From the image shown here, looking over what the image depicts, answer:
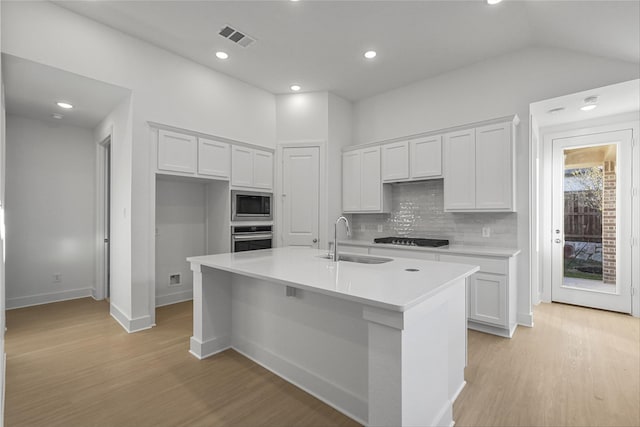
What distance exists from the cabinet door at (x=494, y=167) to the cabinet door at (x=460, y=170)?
0.21ft

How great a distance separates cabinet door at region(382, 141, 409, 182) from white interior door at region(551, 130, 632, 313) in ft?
7.10

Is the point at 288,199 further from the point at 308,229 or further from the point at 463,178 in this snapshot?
the point at 463,178

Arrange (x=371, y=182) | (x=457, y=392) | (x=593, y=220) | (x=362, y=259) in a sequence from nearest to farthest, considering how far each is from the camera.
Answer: (x=457, y=392) < (x=362, y=259) < (x=593, y=220) < (x=371, y=182)

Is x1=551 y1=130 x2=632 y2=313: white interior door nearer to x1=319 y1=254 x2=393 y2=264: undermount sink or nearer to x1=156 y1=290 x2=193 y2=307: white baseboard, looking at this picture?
x1=319 y1=254 x2=393 y2=264: undermount sink

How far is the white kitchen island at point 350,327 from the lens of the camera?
1.39m

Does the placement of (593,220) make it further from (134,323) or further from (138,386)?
(134,323)

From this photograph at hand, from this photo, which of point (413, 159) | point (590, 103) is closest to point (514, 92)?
point (590, 103)

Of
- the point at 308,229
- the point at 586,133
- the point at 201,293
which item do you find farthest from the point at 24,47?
the point at 586,133

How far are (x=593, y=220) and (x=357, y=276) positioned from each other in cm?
409

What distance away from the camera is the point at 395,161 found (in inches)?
166

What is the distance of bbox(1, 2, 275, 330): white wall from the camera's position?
106 inches

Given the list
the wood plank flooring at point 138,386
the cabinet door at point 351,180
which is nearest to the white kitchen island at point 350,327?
the wood plank flooring at point 138,386

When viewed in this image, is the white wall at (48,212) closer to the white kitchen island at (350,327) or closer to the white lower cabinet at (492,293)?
the white kitchen island at (350,327)

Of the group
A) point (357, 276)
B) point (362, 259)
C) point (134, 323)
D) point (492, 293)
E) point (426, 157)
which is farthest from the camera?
point (426, 157)
